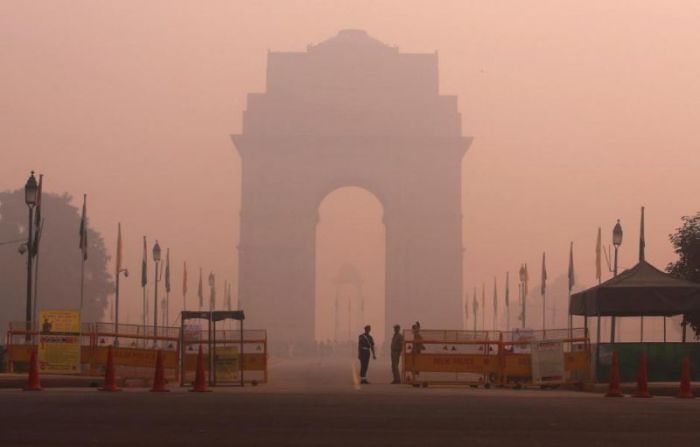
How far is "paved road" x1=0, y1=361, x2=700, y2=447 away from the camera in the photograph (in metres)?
15.4

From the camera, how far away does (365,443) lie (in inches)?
596

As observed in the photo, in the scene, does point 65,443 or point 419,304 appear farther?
point 419,304

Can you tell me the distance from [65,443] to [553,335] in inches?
873

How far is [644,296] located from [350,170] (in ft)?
269

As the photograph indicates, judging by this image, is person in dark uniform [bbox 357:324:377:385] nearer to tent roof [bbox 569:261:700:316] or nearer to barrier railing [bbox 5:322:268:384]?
barrier railing [bbox 5:322:268:384]

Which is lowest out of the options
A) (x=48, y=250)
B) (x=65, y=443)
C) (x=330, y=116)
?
(x=65, y=443)

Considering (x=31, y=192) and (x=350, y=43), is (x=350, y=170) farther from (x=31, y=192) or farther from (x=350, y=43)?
(x=31, y=192)

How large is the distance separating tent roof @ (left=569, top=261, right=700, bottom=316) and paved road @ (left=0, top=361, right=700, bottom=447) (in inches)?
300

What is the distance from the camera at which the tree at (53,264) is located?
4067 inches

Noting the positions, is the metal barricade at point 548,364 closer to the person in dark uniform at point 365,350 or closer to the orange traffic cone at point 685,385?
the person in dark uniform at point 365,350

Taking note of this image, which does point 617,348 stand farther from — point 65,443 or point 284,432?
point 65,443

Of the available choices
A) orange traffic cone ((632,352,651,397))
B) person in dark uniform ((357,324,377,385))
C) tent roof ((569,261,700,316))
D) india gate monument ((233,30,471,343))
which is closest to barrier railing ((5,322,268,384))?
person in dark uniform ((357,324,377,385))

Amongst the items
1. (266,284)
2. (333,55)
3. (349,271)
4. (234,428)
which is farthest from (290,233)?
(234,428)

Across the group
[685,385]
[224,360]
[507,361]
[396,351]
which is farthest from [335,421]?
[396,351]
